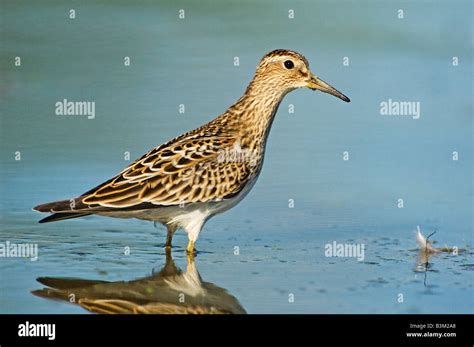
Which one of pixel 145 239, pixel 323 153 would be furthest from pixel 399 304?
pixel 323 153

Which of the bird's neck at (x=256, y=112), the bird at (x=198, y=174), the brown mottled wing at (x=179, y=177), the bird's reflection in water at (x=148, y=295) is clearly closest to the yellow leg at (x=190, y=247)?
the bird at (x=198, y=174)

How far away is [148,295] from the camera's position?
37.5 ft

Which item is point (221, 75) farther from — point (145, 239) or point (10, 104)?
point (145, 239)

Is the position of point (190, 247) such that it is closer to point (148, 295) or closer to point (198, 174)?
point (198, 174)

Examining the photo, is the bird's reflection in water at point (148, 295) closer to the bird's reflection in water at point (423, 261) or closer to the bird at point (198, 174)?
the bird at point (198, 174)

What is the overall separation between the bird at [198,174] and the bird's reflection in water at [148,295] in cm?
93

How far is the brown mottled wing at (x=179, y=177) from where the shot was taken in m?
12.6

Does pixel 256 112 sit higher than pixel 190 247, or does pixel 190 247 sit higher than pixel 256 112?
pixel 256 112

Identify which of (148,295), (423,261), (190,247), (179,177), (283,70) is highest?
(283,70)

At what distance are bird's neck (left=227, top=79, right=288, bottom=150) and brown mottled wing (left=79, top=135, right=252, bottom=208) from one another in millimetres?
284

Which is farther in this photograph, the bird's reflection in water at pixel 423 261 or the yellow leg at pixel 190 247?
the yellow leg at pixel 190 247

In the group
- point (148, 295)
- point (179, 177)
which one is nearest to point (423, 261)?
point (179, 177)

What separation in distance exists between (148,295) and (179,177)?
1871 millimetres

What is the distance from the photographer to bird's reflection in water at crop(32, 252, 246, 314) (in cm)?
1105
